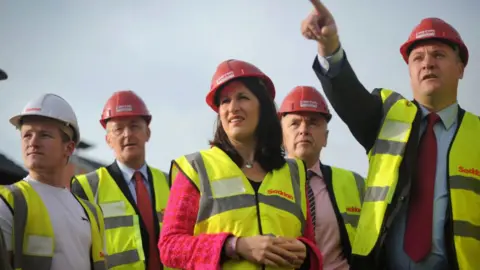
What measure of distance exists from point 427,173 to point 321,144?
1.84 metres

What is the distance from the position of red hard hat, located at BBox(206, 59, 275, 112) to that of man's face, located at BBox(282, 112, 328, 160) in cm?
146

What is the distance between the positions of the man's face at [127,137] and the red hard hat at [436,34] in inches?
131

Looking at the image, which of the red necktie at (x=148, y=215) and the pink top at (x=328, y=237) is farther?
the red necktie at (x=148, y=215)

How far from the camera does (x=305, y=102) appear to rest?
244 inches

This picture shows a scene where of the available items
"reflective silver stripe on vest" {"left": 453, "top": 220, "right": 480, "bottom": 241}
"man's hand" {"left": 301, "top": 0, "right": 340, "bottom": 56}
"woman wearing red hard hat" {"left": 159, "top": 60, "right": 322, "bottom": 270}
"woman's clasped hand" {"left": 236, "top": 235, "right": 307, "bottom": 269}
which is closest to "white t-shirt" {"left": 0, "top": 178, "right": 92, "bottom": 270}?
"woman wearing red hard hat" {"left": 159, "top": 60, "right": 322, "bottom": 270}

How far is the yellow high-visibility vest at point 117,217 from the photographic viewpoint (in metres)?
6.39

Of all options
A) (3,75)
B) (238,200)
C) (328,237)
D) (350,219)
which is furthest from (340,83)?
(3,75)

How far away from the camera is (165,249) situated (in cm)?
392

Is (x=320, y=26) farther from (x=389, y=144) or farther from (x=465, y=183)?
(x=465, y=183)

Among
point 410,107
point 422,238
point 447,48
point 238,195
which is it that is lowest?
point 422,238

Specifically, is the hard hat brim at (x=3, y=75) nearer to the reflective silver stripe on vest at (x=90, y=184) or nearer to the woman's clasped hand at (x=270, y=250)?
the reflective silver stripe on vest at (x=90, y=184)

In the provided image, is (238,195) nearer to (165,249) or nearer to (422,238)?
(165,249)

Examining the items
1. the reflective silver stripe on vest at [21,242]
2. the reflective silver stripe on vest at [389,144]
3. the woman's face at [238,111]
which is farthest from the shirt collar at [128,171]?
the reflective silver stripe on vest at [389,144]

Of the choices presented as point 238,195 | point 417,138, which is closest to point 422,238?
point 417,138
